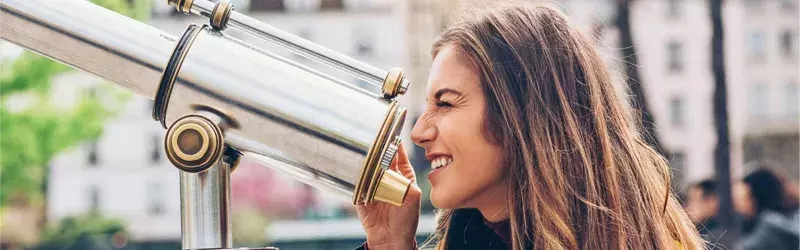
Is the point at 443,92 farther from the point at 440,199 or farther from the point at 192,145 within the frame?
the point at 192,145

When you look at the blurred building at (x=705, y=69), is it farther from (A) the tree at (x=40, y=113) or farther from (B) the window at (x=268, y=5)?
(A) the tree at (x=40, y=113)

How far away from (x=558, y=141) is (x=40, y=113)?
1594 cm

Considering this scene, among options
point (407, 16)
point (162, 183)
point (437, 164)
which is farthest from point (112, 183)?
point (437, 164)

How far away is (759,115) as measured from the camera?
155ft

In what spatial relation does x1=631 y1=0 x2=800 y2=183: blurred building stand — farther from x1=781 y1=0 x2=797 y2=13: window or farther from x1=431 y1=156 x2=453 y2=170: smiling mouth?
Result: x1=431 y1=156 x2=453 y2=170: smiling mouth

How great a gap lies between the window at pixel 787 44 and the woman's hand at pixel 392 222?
156 ft

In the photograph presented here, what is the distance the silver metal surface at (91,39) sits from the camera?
169 cm

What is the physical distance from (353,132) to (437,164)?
0.36 meters

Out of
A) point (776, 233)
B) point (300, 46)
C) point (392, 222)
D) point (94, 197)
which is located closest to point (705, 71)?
point (94, 197)

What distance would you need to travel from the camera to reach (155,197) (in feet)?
150

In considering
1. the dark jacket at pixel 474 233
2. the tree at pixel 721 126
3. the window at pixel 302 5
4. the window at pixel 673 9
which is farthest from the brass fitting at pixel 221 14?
the window at pixel 673 9

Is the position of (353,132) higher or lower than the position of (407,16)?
lower

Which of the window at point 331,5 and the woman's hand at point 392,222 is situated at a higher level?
the window at point 331,5

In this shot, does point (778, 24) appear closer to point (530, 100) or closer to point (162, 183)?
point (162, 183)
